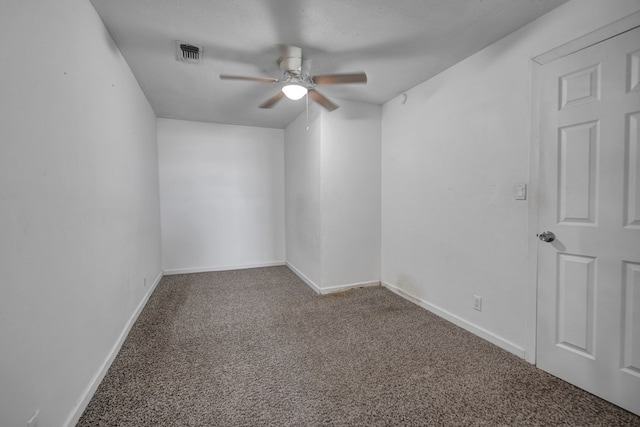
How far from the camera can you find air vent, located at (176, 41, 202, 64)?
7.25 feet

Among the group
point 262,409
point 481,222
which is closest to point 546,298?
point 481,222

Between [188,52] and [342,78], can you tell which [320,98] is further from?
[188,52]

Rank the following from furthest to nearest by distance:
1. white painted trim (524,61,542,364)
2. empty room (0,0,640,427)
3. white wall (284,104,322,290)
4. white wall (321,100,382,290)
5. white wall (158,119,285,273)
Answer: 1. white wall (158,119,285,273)
2. white wall (284,104,322,290)
3. white wall (321,100,382,290)
4. white painted trim (524,61,542,364)
5. empty room (0,0,640,427)

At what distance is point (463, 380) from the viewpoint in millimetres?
1786

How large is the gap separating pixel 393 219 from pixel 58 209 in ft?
10.0

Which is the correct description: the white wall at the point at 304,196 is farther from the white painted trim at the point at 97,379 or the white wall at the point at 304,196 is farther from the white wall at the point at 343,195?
the white painted trim at the point at 97,379

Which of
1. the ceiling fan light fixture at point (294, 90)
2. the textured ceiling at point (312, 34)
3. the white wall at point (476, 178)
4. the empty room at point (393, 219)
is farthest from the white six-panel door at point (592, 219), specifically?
the ceiling fan light fixture at point (294, 90)

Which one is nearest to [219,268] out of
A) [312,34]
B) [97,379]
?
[97,379]

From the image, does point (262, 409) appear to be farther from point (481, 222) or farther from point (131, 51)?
point (131, 51)

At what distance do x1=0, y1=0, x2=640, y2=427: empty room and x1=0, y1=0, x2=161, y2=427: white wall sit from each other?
1 centimetres

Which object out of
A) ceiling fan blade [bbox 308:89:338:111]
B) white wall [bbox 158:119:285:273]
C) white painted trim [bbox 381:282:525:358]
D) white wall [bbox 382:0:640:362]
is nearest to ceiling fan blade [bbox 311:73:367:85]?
ceiling fan blade [bbox 308:89:338:111]

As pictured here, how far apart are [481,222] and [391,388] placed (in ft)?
4.98

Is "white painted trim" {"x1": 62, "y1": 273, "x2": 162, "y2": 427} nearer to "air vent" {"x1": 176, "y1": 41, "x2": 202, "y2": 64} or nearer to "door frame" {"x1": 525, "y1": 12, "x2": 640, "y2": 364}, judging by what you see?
"air vent" {"x1": 176, "y1": 41, "x2": 202, "y2": 64}

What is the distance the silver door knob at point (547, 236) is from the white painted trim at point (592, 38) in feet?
3.79
